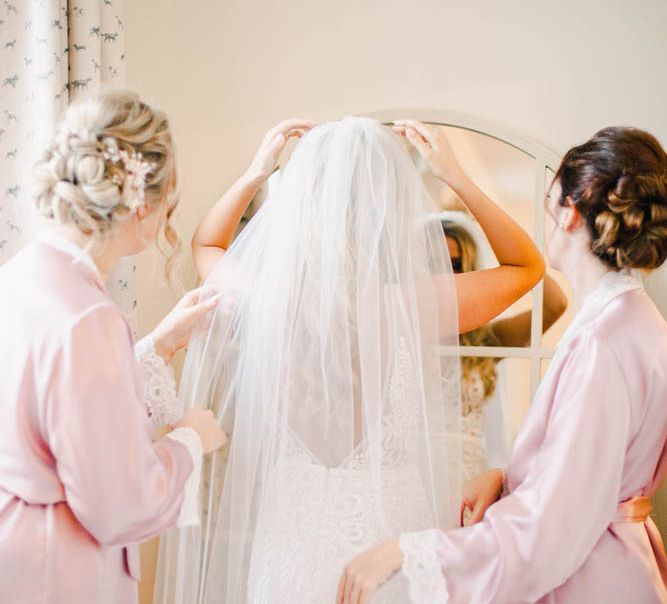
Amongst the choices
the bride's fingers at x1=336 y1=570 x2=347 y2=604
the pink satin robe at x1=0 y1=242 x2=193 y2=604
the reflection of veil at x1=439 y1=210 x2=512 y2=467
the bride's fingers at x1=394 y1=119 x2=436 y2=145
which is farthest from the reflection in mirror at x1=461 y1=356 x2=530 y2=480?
the pink satin robe at x1=0 y1=242 x2=193 y2=604

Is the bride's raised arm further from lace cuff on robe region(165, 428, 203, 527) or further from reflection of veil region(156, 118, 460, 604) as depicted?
lace cuff on robe region(165, 428, 203, 527)

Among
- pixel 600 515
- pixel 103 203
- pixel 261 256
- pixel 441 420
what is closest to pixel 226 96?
pixel 261 256

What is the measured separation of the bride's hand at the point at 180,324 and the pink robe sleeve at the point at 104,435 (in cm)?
27

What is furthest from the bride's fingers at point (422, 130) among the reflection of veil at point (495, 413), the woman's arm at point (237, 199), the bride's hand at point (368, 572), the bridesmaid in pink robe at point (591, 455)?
the bride's hand at point (368, 572)

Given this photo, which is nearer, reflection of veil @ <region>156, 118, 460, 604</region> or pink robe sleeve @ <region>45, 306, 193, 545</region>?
pink robe sleeve @ <region>45, 306, 193, 545</region>

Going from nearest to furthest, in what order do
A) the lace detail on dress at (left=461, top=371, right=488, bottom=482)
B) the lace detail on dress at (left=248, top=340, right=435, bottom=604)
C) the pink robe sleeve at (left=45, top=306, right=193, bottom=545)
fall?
the pink robe sleeve at (left=45, top=306, right=193, bottom=545) < the lace detail on dress at (left=248, top=340, right=435, bottom=604) < the lace detail on dress at (left=461, top=371, right=488, bottom=482)

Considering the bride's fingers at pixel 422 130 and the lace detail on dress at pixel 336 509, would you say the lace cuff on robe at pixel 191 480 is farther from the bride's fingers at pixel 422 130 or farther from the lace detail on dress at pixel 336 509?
the bride's fingers at pixel 422 130

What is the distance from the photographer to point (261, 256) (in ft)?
4.51

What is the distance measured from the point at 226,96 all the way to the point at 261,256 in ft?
3.46

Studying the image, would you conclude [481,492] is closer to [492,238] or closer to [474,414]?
[492,238]

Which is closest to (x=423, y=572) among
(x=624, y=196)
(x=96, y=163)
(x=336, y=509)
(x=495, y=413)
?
(x=336, y=509)

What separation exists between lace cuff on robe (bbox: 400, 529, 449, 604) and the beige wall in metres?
1.13

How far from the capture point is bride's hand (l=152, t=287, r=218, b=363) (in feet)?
4.55

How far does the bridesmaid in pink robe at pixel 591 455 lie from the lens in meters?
1.14
